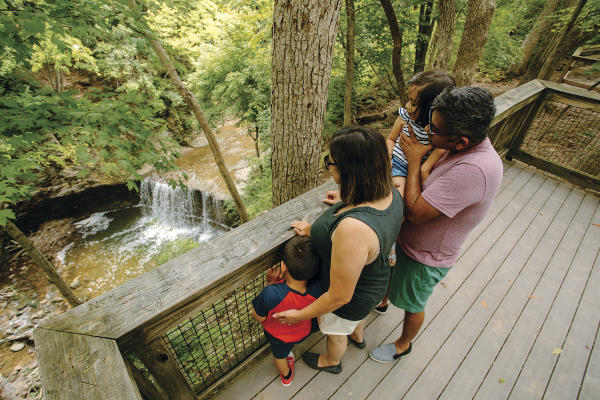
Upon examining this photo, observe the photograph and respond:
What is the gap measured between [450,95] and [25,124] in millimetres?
3611

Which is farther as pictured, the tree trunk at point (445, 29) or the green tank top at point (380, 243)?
the tree trunk at point (445, 29)

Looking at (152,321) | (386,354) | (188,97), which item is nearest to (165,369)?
(152,321)

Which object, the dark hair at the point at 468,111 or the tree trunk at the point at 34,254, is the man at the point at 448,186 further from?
the tree trunk at the point at 34,254

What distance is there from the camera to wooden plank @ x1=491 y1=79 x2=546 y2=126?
2904mm

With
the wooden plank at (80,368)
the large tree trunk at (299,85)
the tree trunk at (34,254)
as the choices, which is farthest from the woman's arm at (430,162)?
the tree trunk at (34,254)

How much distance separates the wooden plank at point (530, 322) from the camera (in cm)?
188

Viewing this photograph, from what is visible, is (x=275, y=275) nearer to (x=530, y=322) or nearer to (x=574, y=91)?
(x=530, y=322)

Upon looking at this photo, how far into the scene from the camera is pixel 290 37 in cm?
189

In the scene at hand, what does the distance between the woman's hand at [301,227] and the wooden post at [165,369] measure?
0.79 m

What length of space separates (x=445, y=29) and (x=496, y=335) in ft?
17.1

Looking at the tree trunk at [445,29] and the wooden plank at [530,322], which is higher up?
the tree trunk at [445,29]

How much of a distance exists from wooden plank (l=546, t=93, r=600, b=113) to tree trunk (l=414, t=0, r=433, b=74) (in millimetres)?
4017

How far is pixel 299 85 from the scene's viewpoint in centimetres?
207

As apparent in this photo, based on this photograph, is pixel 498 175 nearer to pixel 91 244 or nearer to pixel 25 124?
pixel 25 124
